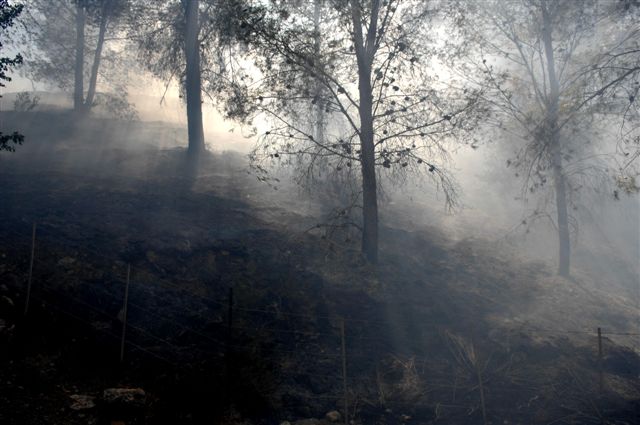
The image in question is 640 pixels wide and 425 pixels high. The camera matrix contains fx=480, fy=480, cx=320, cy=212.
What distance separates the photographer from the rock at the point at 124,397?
22.2 ft

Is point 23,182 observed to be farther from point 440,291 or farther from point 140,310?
point 440,291

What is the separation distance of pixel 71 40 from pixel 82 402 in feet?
84.9

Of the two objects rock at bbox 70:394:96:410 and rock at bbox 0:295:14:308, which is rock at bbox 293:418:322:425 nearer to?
rock at bbox 70:394:96:410

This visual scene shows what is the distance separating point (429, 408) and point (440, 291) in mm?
4069

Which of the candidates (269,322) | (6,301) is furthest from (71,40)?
(269,322)

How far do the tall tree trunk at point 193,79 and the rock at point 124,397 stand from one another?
13.5 meters

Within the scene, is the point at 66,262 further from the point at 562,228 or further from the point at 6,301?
the point at 562,228

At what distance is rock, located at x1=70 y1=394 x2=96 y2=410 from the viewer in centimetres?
675

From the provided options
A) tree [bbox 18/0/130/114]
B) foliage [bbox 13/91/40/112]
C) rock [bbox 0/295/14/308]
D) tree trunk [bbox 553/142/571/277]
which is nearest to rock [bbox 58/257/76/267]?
rock [bbox 0/295/14/308]

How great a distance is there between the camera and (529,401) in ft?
26.9

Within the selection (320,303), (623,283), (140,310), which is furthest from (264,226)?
(623,283)

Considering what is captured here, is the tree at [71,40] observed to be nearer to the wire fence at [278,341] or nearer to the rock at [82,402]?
the wire fence at [278,341]

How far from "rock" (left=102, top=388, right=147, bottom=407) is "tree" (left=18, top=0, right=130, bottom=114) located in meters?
19.1

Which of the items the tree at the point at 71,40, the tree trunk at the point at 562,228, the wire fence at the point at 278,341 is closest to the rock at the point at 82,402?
the wire fence at the point at 278,341
